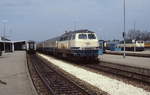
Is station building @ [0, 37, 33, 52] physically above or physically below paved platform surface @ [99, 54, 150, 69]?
above

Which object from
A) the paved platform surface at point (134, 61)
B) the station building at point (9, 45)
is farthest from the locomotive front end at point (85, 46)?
the station building at point (9, 45)

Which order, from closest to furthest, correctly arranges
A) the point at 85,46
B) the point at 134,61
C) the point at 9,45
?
the point at 85,46 → the point at 134,61 → the point at 9,45

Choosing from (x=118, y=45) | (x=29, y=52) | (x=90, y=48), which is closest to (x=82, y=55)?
(x=90, y=48)

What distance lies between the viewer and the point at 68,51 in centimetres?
2933

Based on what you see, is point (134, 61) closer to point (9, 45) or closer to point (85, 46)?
point (85, 46)

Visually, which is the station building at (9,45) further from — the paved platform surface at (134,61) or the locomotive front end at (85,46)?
the locomotive front end at (85,46)

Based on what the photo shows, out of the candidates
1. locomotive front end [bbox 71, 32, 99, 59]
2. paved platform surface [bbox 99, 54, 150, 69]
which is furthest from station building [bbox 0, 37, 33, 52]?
locomotive front end [bbox 71, 32, 99, 59]

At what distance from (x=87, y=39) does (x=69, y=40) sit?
263cm

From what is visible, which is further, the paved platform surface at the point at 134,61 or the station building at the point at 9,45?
the station building at the point at 9,45

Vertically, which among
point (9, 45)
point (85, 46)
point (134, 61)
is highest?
point (9, 45)

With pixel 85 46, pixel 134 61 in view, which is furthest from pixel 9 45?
pixel 85 46

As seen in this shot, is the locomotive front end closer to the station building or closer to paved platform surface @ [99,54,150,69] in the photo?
paved platform surface @ [99,54,150,69]

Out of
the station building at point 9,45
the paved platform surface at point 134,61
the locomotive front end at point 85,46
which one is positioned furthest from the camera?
the station building at point 9,45

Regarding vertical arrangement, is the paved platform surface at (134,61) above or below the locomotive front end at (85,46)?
below
